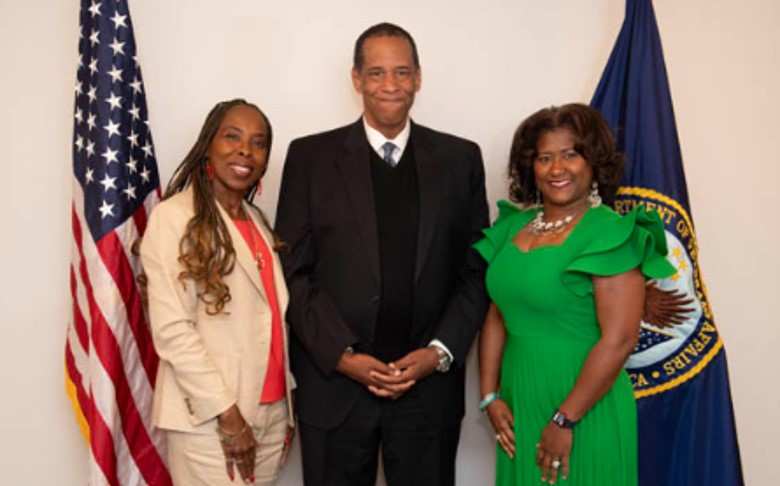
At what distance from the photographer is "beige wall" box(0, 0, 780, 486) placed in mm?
2482

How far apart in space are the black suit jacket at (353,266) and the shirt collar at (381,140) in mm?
27

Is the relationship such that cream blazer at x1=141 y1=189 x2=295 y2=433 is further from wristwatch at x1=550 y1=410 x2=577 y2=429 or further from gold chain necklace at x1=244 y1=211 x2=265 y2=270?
wristwatch at x1=550 y1=410 x2=577 y2=429

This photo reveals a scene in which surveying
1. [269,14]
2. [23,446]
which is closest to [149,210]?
[269,14]

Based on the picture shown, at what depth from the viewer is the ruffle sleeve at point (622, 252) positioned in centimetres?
174

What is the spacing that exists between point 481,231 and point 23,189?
188cm

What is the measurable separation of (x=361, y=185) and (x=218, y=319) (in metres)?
0.64

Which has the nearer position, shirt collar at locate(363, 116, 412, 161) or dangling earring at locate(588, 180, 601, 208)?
dangling earring at locate(588, 180, 601, 208)

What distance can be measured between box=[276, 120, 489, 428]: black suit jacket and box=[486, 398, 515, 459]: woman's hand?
0.14m

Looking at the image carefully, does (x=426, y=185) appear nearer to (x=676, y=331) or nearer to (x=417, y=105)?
(x=417, y=105)

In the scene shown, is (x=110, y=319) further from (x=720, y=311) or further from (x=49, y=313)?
(x=720, y=311)

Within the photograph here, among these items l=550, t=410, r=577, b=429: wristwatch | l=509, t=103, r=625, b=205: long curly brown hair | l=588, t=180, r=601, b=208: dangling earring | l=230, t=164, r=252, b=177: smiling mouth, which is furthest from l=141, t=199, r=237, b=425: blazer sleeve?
l=588, t=180, r=601, b=208: dangling earring

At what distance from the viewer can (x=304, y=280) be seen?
6.61 ft

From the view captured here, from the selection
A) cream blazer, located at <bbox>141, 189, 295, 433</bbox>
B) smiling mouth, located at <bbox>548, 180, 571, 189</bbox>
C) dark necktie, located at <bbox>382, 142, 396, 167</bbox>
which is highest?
dark necktie, located at <bbox>382, 142, 396, 167</bbox>

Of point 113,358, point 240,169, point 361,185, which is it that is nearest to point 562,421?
point 361,185
